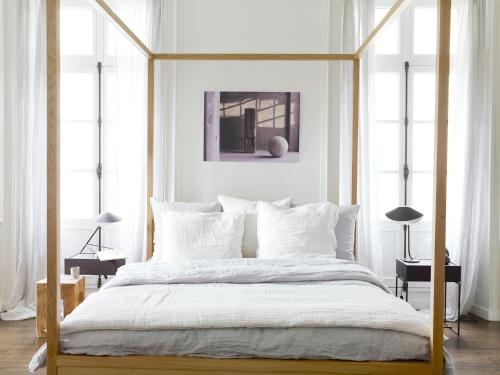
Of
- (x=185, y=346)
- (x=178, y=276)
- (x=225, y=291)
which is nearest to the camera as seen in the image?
(x=185, y=346)

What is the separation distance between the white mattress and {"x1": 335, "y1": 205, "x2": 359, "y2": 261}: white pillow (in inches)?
58.4

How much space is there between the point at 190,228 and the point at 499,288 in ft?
8.53

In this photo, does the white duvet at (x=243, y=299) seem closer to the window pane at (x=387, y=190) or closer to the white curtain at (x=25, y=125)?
the white curtain at (x=25, y=125)

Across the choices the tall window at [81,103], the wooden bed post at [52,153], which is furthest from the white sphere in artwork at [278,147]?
the wooden bed post at [52,153]

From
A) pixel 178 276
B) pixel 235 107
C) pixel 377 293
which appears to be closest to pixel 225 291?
pixel 178 276

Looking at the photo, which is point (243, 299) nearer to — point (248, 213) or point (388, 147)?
point (248, 213)

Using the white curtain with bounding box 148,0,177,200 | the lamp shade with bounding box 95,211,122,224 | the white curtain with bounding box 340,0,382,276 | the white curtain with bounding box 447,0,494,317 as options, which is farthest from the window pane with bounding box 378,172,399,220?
the lamp shade with bounding box 95,211,122,224

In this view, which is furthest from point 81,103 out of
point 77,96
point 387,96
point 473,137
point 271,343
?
point 473,137

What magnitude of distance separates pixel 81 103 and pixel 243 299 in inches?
123

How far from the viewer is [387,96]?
15.9ft

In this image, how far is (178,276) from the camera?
2984mm

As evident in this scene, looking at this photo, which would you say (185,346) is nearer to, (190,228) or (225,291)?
(225,291)

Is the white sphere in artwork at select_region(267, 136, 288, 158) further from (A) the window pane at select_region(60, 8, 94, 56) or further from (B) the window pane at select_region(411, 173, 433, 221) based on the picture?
(A) the window pane at select_region(60, 8, 94, 56)

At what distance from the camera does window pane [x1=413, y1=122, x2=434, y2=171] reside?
4.85 meters
